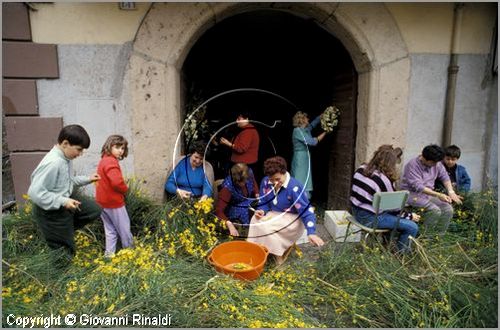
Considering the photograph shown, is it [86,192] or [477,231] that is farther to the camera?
[86,192]

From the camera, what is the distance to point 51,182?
8.29 feet

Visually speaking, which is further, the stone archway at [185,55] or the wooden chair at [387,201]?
the stone archway at [185,55]

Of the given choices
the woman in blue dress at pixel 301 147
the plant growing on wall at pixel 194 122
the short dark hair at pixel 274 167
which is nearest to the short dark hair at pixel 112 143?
the plant growing on wall at pixel 194 122

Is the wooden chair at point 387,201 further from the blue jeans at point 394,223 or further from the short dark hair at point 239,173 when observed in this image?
the short dark hair at point 239,173

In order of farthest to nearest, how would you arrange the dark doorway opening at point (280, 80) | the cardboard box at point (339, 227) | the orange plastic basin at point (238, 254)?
the dark doorway opening at point (280, 80) → the cardboard box at point (339, 227) → the orange plastic basin at point (238, 254)

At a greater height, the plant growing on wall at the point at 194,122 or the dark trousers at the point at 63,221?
the plant growing on wall at the point at 194,122

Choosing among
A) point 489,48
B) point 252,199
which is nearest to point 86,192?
point 252,199

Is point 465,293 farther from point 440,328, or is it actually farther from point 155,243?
point 155,243

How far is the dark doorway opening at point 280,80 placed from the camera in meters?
4.75

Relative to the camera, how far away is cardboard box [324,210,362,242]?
12.2ft

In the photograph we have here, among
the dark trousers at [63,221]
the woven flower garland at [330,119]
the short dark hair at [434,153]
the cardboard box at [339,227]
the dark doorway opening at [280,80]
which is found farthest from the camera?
the dark doorway opening at [280,80]

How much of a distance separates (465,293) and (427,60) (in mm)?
2911

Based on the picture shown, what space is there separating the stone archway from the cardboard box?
85 centimetres

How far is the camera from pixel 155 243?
128 inches
